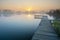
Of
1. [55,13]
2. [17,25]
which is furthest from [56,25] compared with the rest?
[17,25]

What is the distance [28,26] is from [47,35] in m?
0.39

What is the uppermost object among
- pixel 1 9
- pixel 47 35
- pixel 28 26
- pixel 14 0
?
pixel 14 0

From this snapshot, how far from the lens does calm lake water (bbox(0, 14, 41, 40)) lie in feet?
8.03

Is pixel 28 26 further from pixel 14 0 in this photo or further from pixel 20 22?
pixel 14 0

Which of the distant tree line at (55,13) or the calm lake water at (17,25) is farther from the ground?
the distant tree line at (55,13)

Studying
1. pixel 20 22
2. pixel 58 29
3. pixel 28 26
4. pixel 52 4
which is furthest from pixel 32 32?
pixel 52 4

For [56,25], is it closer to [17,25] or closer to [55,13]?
[55,13]

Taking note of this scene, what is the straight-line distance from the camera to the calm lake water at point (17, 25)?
96.3 inches

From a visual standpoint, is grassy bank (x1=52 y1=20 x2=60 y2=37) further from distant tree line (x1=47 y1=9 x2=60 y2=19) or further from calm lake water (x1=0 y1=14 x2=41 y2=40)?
calm lake water (x1=0 y1=14 x2=41 y2=40)

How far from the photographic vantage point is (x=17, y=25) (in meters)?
2.52

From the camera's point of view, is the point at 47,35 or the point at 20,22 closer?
the point at 47,35

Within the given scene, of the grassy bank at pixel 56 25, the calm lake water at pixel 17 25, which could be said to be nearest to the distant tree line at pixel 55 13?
the grassy bank at pixel 56 25

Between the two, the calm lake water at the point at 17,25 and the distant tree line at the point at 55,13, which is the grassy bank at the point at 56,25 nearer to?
the distant tree line at the point at 55,13

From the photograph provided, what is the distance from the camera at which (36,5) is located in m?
2.56
